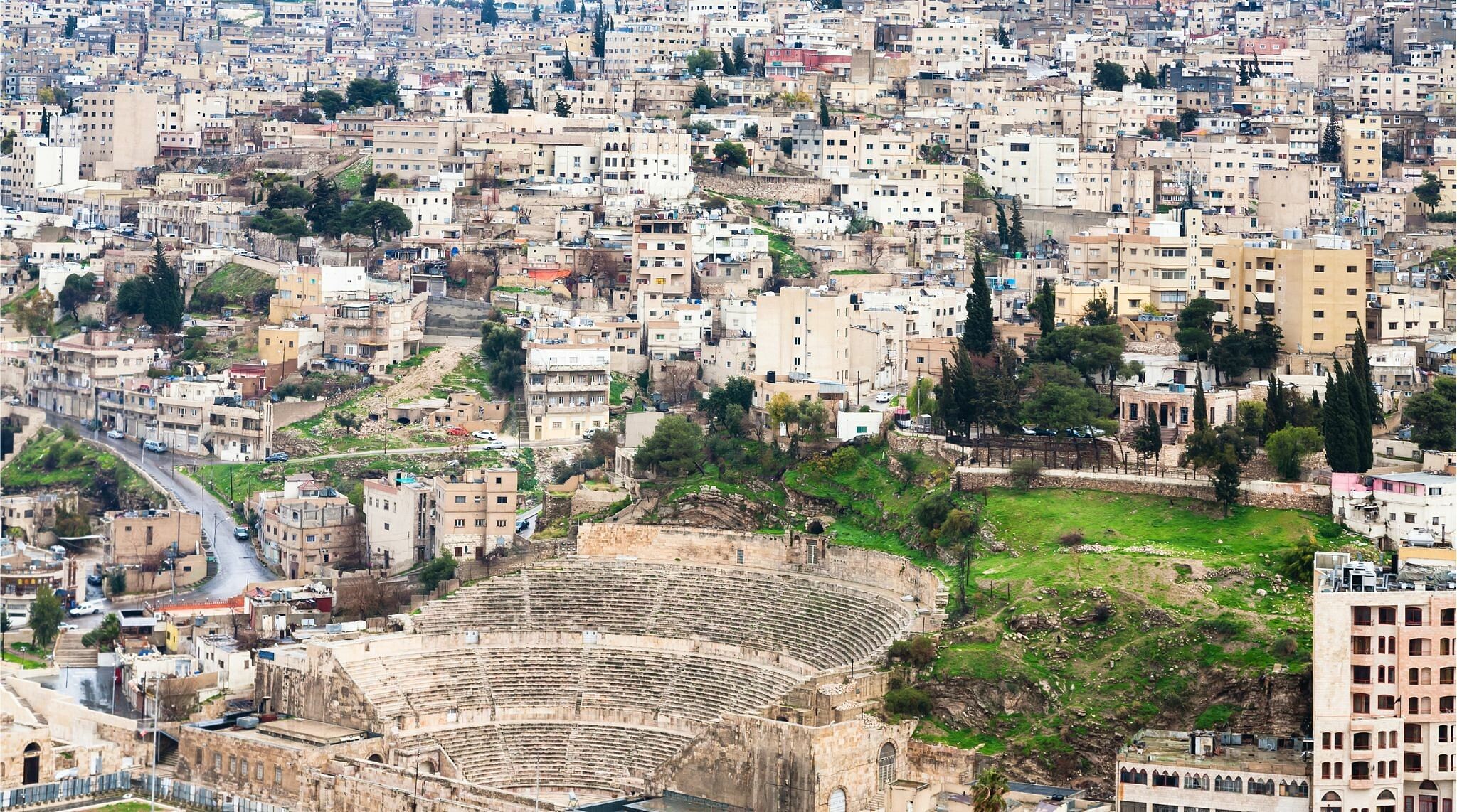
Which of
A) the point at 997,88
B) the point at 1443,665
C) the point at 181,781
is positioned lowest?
the point at 181,781

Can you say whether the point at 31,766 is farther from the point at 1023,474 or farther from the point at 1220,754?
the point at 1220,754

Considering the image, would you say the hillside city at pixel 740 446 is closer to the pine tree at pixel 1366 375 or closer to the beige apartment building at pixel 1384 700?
the beige apartment building at pixel 1384 700

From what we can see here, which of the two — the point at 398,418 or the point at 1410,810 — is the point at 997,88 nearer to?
the point at 398,418

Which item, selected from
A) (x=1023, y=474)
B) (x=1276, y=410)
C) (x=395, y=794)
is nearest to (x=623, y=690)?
(x=395, y=794)

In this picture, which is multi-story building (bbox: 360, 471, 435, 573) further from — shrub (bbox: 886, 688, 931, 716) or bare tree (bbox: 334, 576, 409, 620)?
shrub (bbox: 886, 688, 931, 716)

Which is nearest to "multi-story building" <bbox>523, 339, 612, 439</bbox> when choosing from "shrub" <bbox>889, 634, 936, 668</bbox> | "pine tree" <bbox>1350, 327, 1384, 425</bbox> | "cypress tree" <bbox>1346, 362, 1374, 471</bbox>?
"pine tree" <bbox>1350, 327, 1384, 425</bbox>

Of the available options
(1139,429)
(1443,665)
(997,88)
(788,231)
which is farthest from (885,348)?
(997,88)
